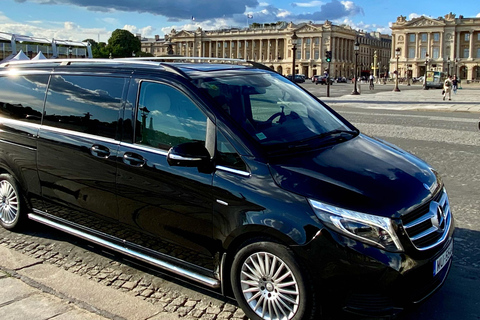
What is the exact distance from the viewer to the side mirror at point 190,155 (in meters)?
3.39

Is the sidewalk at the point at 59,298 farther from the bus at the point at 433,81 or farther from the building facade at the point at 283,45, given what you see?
the building facade at the point at 283,45

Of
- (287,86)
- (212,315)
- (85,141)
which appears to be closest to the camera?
(212,315)

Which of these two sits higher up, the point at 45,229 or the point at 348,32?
the point at 348,32

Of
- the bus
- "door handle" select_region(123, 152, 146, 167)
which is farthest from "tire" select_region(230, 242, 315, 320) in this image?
the bus

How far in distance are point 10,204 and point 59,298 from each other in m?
1.89

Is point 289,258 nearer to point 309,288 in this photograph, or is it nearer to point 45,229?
point 309,288

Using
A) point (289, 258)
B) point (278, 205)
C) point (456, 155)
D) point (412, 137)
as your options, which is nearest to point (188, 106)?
point (278, 205)

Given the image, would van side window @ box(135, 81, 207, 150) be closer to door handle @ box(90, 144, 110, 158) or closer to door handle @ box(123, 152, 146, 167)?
door handle @ box(123, 152, 146, 167)

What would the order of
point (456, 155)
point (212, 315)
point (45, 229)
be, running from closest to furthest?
point (212, 315) < point (45, 229) < point (456, 155)

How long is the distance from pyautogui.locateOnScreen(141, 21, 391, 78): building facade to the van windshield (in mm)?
146371

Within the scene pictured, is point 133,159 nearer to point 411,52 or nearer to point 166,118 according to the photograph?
point 166,118

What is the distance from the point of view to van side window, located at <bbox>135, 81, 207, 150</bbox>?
3600 mm

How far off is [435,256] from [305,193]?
0.93 m

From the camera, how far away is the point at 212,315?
11.4 feet
